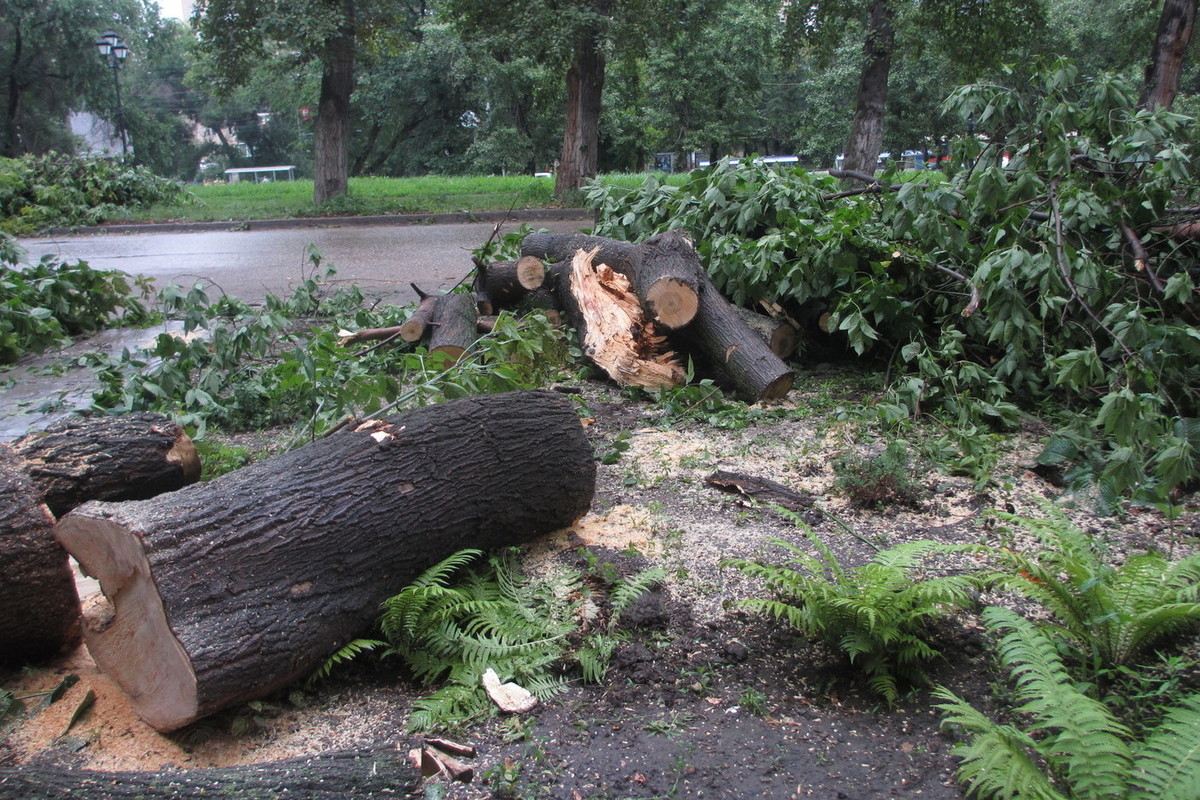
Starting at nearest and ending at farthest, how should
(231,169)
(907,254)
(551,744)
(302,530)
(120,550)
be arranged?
1. (551,744)
2. (120,550)
3. (302,530)
4. (907,254)
5. (231,169)

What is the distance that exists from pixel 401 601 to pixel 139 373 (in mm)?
3336

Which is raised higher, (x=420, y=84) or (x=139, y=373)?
(x=420, y=84)

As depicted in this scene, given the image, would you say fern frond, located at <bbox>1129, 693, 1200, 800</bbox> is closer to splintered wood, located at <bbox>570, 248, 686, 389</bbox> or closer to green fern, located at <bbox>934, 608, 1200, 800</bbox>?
green fern, located at <bbox>934, 608, 1200, 800</bbox>

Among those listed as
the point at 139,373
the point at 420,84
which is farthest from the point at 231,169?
the point at 139,373

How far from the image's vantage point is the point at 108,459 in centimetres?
363

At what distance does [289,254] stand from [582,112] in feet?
20.5

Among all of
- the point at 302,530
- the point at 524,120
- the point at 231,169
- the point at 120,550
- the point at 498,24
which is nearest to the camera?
the point at 120,550

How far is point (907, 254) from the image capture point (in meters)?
5.12

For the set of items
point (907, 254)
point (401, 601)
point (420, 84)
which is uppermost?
point (420, 84)

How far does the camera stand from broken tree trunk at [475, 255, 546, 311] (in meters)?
6.64

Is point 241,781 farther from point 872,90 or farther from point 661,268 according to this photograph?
point 872,90

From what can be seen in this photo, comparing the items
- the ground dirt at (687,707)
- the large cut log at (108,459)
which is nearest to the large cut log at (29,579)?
the ground dirt at (687,707)

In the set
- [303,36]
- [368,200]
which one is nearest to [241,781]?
[303,36]

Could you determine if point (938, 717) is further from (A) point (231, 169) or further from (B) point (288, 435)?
(A) point (231, 169)
